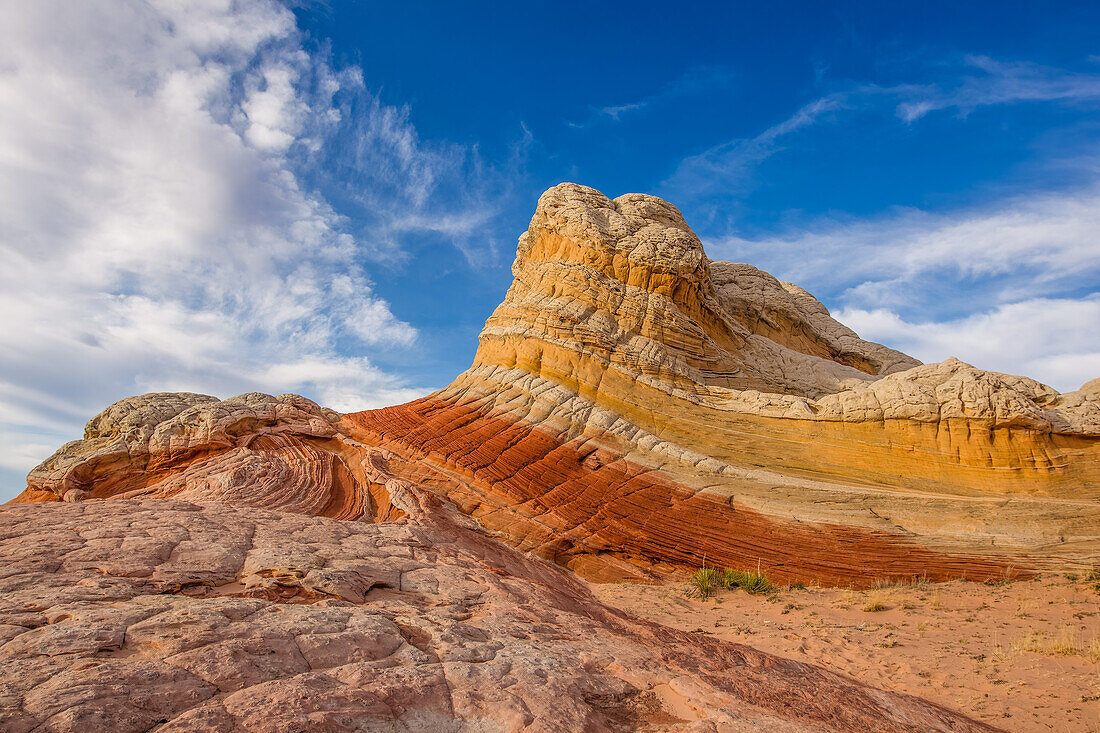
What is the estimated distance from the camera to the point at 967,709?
6.80 meters

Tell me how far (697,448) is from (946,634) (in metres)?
6.80

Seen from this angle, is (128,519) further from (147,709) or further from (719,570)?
(719,570)

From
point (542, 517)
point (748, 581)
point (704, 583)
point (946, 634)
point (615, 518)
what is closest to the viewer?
point (946, 634)

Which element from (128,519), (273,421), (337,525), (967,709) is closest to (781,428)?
(967,709)

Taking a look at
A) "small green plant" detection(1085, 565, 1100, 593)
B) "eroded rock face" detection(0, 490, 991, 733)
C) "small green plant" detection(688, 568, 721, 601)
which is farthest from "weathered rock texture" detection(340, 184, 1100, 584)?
"eroded rock face" detection(0, 490, 991, 733)

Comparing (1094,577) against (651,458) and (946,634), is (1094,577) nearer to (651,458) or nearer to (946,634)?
(946,634)

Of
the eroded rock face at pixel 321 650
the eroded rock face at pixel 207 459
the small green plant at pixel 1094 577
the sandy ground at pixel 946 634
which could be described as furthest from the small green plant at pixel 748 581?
the eroded rock face at pixel 207 459

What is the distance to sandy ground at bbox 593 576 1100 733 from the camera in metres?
7.00

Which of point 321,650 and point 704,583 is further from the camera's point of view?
point 704,583

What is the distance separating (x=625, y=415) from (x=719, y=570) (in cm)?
491

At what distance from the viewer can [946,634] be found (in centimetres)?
918

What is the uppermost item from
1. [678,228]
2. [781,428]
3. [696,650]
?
[678,228]

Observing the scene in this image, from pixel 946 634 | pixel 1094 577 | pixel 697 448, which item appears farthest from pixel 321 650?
pixel 1094 577

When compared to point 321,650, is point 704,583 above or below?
below
